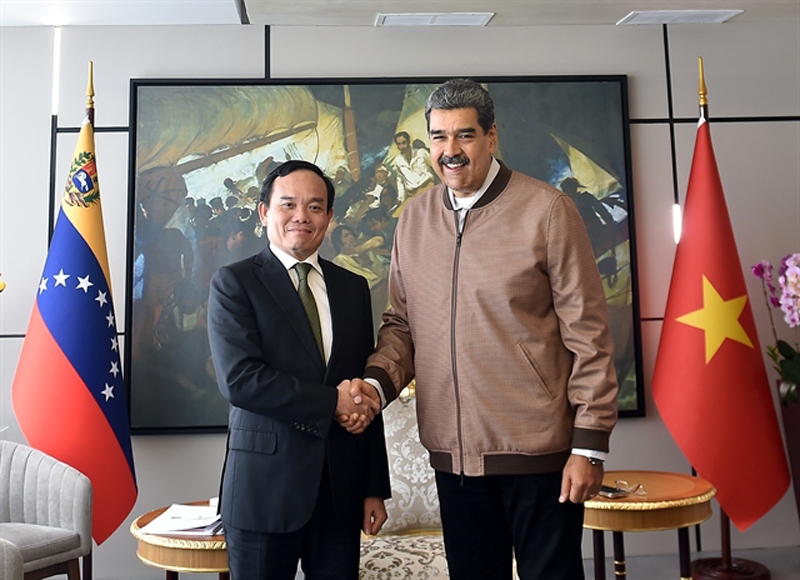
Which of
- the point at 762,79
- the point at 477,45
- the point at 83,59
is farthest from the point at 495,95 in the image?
the point at 83,59

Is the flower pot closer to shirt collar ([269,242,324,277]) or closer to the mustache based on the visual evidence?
the mustache

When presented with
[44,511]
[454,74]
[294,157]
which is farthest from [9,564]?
[454,74]

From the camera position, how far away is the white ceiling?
388 centimetres

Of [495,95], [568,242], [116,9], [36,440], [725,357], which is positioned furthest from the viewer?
[495,95]

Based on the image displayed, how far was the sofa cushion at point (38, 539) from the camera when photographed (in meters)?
2.99

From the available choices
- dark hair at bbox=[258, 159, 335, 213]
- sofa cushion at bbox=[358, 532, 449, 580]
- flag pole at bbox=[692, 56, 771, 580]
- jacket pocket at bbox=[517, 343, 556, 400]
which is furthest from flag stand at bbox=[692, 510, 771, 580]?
dark hair at bbox=[258, 159, 335, 213]

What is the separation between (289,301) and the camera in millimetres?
2062

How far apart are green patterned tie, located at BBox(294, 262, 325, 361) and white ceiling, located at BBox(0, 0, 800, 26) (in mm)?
2188

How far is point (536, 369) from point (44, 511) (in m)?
2.42

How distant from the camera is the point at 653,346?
14.0 feet

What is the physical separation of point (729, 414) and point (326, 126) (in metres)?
2.52

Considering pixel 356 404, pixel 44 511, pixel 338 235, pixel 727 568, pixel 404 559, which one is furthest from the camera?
pixel 338 235

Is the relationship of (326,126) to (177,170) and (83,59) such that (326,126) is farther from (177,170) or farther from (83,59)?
(83,59)

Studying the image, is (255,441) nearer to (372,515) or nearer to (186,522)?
(372,515)
